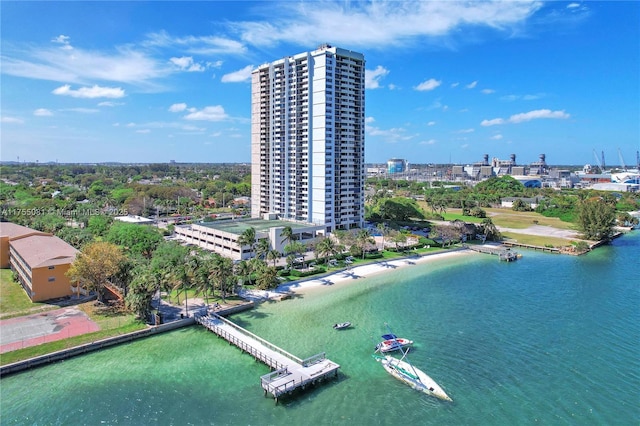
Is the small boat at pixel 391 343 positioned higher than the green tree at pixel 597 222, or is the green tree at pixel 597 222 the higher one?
the green tree at pixel 597 222

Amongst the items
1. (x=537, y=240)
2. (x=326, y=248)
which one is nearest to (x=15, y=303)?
(x=326, y=248)

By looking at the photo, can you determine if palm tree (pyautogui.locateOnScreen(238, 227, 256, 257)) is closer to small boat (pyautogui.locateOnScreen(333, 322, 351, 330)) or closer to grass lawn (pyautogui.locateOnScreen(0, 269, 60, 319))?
grass lawn (pyautogui.locateOnScreen(0, 269, 60, 319))

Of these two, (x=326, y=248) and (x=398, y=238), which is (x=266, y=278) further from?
(x=398, y=238)

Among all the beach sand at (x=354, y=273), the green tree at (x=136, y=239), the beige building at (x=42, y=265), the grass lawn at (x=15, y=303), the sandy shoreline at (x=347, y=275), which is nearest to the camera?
the grass lawn at (x=15, y=303)

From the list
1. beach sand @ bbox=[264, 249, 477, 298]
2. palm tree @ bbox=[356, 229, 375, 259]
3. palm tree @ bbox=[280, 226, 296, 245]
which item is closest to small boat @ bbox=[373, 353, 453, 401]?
beach sand @ bbox=[264, 249, 477, 298]

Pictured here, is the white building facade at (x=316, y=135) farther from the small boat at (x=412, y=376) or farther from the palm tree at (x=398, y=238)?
the small boat at (x=412, y=376)

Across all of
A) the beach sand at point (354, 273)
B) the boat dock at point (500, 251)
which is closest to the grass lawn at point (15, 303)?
the beach sand at point (354, 273)
